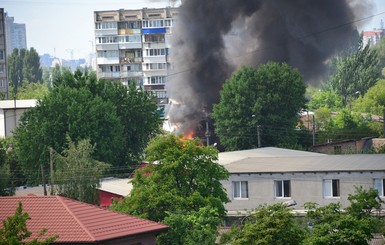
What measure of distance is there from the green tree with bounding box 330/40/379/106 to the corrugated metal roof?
85.4m

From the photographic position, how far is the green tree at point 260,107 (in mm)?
92562

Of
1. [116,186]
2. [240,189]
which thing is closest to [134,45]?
[116,186]

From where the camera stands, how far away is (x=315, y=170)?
59.2 metres

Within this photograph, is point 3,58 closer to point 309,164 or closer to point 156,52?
point 156,52

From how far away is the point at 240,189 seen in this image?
61.1m

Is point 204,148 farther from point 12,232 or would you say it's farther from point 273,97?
point 273,97

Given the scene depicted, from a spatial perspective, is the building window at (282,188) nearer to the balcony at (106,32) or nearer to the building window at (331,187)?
the building window at (331,187)

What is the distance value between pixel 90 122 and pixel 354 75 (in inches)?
3025

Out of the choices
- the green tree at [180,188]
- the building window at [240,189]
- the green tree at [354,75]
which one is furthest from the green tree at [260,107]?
the green tree at [354,75]

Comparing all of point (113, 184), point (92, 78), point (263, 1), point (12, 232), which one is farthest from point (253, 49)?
point (12, 232)

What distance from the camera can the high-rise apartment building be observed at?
6240 inches

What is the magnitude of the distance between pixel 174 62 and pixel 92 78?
2813 centimetres

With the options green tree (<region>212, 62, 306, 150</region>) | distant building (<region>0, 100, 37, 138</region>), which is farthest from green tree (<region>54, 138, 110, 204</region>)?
distant building (<region>0, 100, 37, 138</region>)

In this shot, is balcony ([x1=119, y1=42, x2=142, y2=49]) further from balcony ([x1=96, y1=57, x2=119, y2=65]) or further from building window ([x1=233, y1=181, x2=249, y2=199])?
building window ([x1=233, y1=181, x2=249, y2=199])
